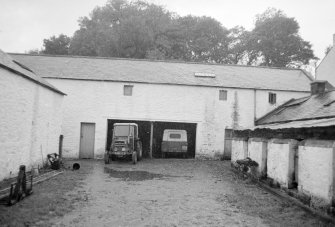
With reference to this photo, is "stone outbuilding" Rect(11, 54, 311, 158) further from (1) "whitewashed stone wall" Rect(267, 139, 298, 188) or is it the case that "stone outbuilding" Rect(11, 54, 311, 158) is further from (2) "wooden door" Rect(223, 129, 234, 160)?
(1) "whitewashed stone wall" Rect(267, 139, 298, 188)

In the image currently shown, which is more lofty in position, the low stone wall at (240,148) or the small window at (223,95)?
the small window at (223,95)

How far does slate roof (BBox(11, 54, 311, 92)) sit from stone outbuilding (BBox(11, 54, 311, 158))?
70 millimetres

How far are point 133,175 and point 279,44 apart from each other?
34535 mm

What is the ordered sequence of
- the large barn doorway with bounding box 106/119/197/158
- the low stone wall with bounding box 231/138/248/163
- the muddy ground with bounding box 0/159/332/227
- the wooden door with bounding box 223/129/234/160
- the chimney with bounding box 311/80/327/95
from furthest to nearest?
the large barn doorway with bounding box 106/119/197/158, the wooden door with bounding box 223/129/234/160, the chimney with bounding box 311/80/327/95, the low stone wall with bounding box 231/138/248/163, the muddy ground with bounding box 0/159/332/227

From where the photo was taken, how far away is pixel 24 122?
12.7 metres

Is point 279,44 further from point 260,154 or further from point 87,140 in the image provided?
point 260,154

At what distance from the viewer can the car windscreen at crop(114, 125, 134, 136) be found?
1861cm

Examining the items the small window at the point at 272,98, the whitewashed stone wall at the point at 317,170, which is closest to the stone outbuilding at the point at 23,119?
the whitewashed stone wall at the point at 317,170

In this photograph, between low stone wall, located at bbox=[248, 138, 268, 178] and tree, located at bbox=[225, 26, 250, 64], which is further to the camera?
tree, located at bbox=[225, 26, 250, 64]

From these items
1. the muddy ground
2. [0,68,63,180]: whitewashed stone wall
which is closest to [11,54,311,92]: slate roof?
[0,68,63,180]: whitewashed stone wall

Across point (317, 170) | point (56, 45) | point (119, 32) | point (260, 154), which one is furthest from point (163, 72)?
point (56, 45)

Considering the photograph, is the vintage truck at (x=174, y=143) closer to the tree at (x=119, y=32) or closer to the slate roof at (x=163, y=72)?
the slate roof at (x=163, y=72)

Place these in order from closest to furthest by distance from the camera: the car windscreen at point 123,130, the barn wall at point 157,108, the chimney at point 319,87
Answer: the car windscreen at point 123,130 < the chimney at point 319,87 < the barn wall at point 157,108

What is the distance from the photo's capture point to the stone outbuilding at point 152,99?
21.8 meters
